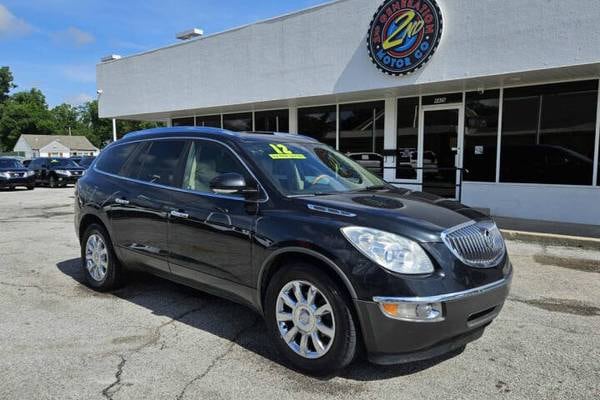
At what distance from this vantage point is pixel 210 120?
16.6 m

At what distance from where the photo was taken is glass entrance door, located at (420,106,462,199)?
1114 centimetres

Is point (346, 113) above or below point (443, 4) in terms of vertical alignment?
below

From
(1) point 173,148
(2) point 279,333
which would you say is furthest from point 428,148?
(2) point 279,333

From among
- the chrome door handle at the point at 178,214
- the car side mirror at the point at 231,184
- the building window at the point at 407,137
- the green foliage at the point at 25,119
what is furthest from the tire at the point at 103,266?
the green foliage at the point at 25,119

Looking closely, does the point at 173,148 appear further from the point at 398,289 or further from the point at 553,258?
the point at 553,258

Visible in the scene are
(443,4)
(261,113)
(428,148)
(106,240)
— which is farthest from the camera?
(261,113)

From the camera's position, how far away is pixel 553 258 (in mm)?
6988

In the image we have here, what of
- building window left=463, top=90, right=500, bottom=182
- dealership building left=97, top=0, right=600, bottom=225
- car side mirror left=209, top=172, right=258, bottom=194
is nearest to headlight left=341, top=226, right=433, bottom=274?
car side mirror left=209, top=172, right=258, bottom=194

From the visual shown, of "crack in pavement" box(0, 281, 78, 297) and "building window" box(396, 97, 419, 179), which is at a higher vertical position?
"building window" box(396, 97, 419, 179)

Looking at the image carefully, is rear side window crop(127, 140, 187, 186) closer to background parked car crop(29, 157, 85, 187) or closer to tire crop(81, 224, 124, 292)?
tire crop(81, 224, 124, 292)

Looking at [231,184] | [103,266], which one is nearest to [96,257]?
[103,266]

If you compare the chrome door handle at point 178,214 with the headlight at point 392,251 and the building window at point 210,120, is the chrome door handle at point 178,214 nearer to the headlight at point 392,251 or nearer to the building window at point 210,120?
the headlight at point 392,251

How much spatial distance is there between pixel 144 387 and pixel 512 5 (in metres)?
9.17

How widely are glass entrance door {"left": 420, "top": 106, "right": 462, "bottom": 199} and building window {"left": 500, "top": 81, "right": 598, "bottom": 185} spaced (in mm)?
1088
